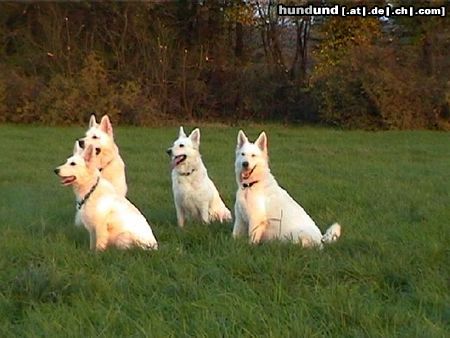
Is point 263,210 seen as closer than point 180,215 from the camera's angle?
Yes

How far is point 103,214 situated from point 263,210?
158cm

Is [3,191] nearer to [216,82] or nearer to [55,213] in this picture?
[55,213]

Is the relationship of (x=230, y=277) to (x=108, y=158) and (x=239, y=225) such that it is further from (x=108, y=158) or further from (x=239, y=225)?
(x=108, y=158)

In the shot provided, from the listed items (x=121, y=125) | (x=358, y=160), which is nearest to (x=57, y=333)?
(x=358, y=160)

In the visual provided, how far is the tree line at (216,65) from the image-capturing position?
21.6 meters

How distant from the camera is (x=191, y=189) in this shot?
6766 millimetres

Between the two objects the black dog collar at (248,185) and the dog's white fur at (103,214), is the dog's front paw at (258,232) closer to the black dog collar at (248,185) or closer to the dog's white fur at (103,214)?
the black dog collar at (248,185)

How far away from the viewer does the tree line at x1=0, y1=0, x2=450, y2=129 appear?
70.9ft

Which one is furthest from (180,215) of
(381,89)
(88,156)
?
(381,89)

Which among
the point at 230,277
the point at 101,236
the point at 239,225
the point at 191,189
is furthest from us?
the point at 191,189

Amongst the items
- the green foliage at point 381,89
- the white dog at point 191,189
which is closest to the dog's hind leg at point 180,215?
the white dog at point 191,189

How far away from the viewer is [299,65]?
25.9 m

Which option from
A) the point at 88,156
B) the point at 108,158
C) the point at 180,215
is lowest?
the point at 180,215

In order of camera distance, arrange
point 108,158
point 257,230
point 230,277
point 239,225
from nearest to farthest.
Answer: point 230,277, point 257,230, point 239,225, point 108,158
